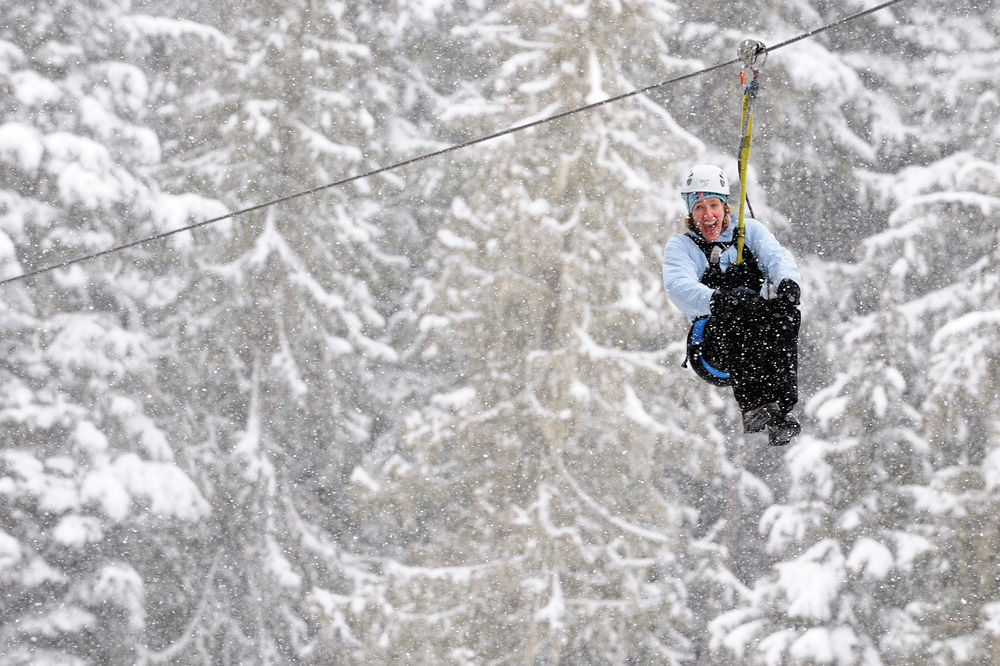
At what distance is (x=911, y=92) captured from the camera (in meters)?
15.2

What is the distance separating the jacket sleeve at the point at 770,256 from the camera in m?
5.66

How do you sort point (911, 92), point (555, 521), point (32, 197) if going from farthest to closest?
point (911, 92) < point (32, 197) < point (555, 521)

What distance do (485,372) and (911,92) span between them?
6.41m

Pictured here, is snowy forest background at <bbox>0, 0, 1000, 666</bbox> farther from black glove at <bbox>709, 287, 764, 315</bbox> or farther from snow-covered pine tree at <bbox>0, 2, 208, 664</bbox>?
black glove at <bbox>709, 287, 764, 315</bbox>

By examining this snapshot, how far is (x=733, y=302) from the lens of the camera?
5.48m

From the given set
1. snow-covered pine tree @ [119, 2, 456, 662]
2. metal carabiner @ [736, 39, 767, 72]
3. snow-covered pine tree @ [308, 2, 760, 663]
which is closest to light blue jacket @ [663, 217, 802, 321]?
metal carabiner @ [736, 39, 767, 72]

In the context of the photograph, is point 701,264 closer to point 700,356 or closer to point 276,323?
point 700,356

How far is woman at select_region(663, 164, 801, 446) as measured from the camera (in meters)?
5.48

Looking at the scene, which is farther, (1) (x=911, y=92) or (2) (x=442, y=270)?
Answer: (1) (x=911, y=92)

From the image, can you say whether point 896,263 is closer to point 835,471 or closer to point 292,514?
point 835,471

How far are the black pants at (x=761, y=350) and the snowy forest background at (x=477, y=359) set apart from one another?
7.67 m

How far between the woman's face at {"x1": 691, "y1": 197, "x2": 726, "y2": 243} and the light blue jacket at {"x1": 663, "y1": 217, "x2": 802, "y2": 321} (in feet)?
0.19

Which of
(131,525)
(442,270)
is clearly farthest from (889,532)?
(131,525)

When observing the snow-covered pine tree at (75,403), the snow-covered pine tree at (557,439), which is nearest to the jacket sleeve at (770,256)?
the snow-covered pine tree at (557,439)
